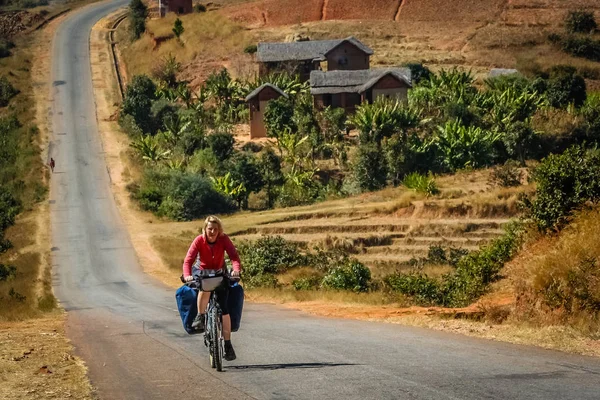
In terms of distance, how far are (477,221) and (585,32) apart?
47.8 metres

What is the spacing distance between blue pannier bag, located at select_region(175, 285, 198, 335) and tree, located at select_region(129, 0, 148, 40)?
3370 inches

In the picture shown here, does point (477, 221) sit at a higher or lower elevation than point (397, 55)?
lower

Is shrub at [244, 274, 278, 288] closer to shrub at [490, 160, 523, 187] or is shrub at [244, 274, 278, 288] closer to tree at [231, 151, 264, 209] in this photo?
shrub at [490, 160, 523, 187]

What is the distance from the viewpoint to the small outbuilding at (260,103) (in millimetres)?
67000

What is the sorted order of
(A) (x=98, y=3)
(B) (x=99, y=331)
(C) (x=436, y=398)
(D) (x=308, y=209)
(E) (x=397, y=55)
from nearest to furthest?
(C) (x=436, y=398) < (B) (x=99, y=331) < (D) (x=308, y=209) < (E) (x=397, y=55) < (A) (x=98, y=3)

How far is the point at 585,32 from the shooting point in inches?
3356

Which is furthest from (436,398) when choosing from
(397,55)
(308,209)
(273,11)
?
(273,11)

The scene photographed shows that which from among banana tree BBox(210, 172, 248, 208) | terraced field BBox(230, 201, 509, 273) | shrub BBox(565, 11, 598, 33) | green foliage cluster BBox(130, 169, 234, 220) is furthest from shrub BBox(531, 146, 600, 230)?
shrub BBox(565, 11, 598, 33)

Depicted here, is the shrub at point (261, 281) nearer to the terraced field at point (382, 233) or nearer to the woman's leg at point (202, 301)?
the terraced field at point (382, 233)

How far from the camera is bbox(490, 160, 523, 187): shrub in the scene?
4741 cm

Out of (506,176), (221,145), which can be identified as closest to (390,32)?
(221,145)

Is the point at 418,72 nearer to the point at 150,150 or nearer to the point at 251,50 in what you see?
the point at 251,50

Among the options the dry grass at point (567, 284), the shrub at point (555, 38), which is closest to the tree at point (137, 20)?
the shrub at point (555, 38)

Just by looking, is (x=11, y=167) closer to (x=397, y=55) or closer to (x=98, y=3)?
(x=397, y=55)
